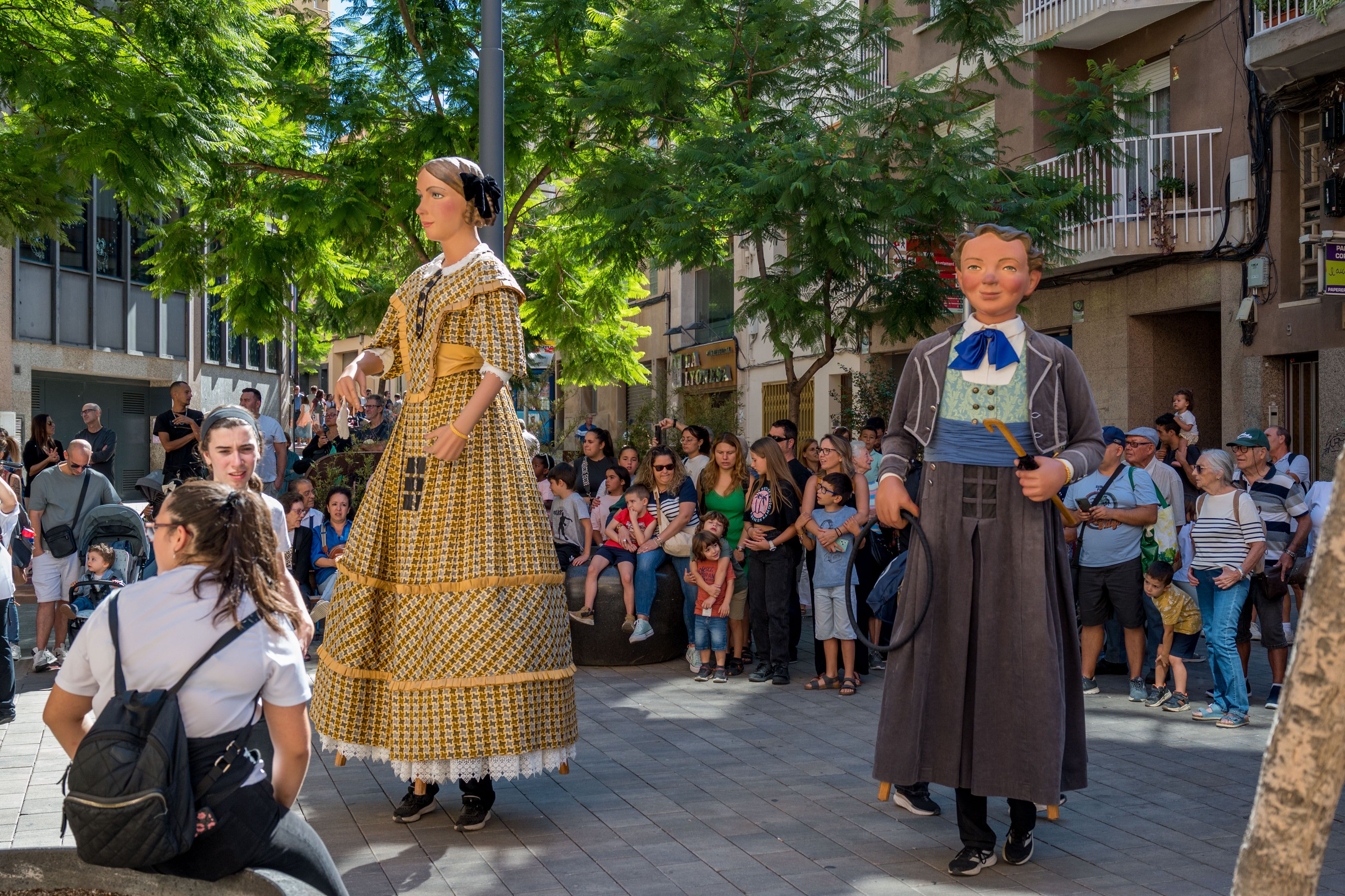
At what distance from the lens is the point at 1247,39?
14.6 m

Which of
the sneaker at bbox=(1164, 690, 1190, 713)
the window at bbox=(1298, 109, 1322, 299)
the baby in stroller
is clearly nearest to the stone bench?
the baby in stroller

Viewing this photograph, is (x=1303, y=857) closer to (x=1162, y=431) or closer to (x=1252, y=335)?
(x=1162, y=431)

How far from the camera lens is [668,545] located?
30.7 feet

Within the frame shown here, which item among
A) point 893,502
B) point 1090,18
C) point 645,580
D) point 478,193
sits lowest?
point 645,580

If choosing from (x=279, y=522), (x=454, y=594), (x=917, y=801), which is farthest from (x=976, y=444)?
(x=279, y=522)

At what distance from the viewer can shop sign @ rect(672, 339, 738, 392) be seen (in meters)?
29.4

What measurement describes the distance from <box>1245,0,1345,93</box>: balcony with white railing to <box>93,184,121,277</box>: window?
22.5 metres

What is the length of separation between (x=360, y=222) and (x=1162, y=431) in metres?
7.86

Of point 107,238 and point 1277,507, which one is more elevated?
point 107,238

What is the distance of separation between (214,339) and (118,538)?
25.8m

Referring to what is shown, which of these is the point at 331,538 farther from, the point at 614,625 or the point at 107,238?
the point at 107,238

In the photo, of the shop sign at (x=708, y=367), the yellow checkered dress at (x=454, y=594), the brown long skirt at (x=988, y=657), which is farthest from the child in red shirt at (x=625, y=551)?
the shop sign at (x=708, y=367)

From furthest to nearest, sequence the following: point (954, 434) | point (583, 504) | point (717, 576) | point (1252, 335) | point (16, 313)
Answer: point (16, 313) → point (1252, 335) → point (583, 504) → point (717, 576) → point (954, 434)

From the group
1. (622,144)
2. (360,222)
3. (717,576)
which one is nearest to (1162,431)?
(717,576)
